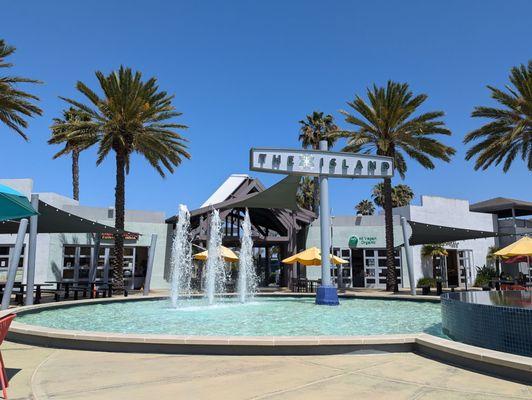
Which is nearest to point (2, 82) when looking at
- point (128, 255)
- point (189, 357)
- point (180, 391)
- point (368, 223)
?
point (128, 255)

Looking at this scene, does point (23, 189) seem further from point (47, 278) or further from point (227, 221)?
point (227, 221)

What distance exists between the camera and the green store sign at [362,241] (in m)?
29.7

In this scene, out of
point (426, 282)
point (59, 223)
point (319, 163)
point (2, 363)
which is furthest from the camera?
point (426, 282)

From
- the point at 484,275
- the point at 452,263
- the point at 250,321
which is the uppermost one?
the point at 452,263

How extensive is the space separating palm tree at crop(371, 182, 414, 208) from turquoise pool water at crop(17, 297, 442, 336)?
129ft

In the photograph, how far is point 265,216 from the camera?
Answer: 30234 mm

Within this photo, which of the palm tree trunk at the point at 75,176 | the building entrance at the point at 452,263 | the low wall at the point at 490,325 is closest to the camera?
the low wall at the point at 490,325

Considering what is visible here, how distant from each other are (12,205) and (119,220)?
15.3 meters

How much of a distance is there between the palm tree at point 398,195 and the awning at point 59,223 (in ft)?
131

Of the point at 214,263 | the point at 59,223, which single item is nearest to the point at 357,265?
the point at 214,263

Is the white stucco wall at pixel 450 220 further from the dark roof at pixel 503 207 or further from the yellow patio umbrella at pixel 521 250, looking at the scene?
the yellow patio umbrella at pixel 521 250

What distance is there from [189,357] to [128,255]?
2232 cm

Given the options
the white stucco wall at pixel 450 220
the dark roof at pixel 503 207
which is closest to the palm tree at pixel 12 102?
the white stucco wall at pixel 450 220

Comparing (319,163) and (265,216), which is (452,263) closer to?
(265,216)
